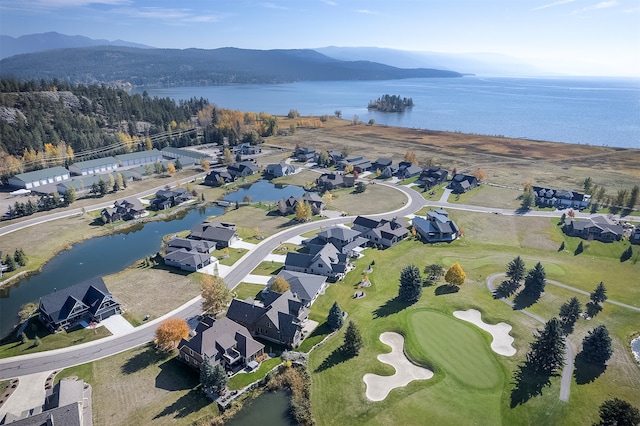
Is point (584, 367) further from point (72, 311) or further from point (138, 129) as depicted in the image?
point (138, 129)

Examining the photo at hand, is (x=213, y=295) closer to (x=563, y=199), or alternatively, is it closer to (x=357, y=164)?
(x=357, y=164)

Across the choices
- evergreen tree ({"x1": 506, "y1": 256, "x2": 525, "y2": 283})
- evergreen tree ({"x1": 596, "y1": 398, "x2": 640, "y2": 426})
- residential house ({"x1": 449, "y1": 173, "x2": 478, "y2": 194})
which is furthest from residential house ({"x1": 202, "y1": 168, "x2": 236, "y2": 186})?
evergreen tree ({"x1": 596, "y1": 398, "x2": 640, "y2": 426})

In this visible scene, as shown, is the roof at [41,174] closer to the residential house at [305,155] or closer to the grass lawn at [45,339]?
the residential house at [305,155]

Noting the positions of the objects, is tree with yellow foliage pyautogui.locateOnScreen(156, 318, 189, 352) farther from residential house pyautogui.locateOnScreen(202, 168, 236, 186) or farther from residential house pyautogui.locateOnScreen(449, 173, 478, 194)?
residential house pyautogui.locateOnScreen(449, 173, 478, 194)

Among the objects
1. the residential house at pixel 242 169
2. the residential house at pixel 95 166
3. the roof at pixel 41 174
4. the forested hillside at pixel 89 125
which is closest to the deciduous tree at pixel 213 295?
the residential house at pixel 242 169

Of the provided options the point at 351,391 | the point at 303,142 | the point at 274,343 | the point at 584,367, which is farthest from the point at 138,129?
the point at 584,367
